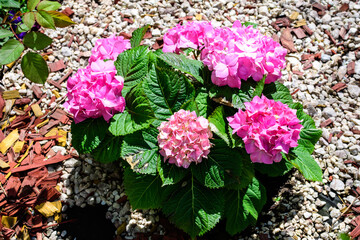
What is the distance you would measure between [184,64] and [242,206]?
42.3 inches

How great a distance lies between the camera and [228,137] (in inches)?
81.8

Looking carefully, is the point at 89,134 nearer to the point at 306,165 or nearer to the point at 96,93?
the point at 96,93

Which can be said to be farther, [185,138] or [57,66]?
[57,66]

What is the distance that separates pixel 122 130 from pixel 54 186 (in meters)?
1.14

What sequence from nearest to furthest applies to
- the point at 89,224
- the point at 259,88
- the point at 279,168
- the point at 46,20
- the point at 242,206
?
the point at 46,20 < the point at 259,88 < the point at 279,168 < the point at 242,206 < the point at 89,224

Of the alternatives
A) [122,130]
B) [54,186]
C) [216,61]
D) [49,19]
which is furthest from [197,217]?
[49,19]

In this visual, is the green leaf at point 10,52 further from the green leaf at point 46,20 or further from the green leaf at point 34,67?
the green leaf at point 46,20

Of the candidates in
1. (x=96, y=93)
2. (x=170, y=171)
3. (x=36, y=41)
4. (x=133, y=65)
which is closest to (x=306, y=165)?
(x=170, y=171)

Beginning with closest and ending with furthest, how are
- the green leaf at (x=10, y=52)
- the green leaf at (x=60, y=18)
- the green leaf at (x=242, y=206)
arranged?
the green leaf at (x=10, y=52) → the green leaf at (x=60, y=18) → the green leaf at (x=242, y=206)

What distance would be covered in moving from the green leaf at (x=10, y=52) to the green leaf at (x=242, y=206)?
1646 mm

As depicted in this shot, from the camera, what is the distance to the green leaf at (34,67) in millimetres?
1933

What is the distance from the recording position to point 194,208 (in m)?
2.24

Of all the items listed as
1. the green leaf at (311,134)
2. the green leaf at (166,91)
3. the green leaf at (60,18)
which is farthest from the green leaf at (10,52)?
the green leaf at (311,134)

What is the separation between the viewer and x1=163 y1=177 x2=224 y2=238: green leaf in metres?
2.22
